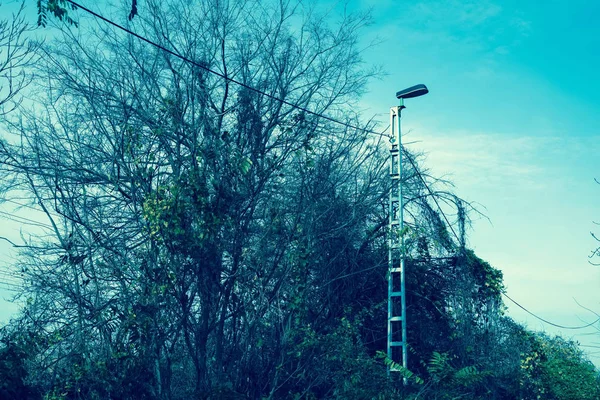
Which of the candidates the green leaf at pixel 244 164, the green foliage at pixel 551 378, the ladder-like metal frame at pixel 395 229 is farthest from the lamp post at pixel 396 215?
the green foliage at pixel 551 378

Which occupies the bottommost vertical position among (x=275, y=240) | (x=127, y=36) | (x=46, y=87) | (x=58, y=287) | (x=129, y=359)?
(x=129, y=359)

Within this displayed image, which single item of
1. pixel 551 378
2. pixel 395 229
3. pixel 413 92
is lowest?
pixel 551 378

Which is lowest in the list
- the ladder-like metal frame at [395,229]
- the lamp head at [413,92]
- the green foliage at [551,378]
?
the green foliage at [551,378]

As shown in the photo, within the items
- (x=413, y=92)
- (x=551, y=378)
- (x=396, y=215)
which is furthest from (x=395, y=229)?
(x=551, y=378)

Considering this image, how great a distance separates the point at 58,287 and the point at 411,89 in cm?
810

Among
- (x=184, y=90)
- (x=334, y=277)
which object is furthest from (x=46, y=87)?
(x=334, y=277)

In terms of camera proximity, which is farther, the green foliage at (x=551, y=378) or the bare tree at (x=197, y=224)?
the green foliage at (x=551, y=378)

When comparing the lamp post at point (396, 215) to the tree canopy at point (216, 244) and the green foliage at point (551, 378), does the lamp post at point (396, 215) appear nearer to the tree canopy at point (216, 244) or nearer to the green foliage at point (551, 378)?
the tree canopy at point (216, 244)

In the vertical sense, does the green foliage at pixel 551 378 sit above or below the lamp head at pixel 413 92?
below

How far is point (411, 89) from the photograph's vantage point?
39.9ft

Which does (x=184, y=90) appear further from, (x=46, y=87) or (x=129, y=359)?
(x=129, y=359)

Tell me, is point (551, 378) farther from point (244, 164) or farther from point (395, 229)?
point (244, 164)

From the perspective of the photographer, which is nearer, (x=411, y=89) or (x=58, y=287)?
(x=58, y=287)

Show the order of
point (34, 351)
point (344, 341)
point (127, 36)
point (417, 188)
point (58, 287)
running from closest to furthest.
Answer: point (34, 351), point (58, 287), point (344, 341), point (127, 36), point (417, 188)
